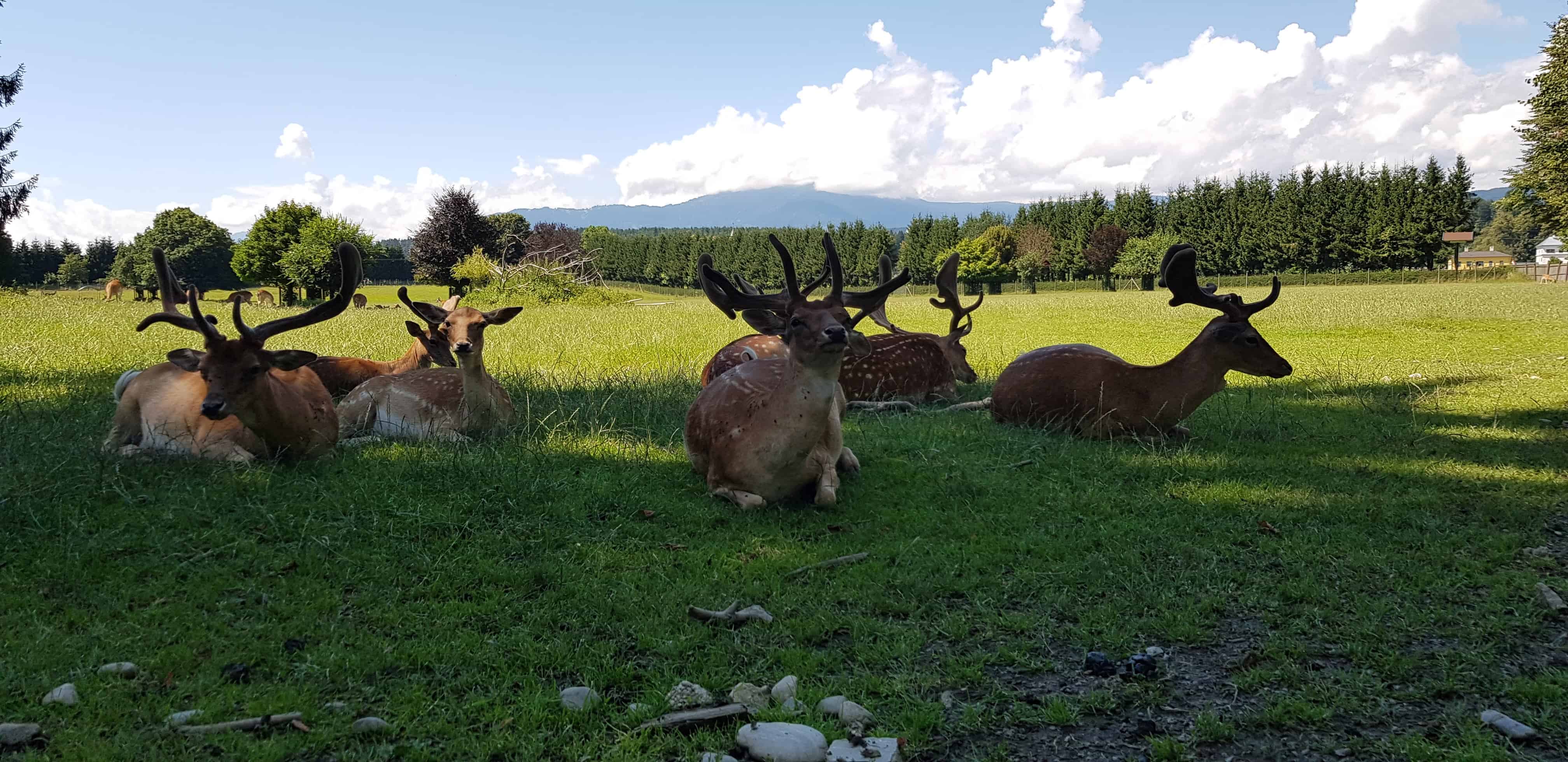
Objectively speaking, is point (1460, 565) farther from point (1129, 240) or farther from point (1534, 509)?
point (1129, 240)

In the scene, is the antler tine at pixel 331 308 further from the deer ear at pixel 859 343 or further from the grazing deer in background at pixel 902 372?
the grazing deer in background at pixel 902 372

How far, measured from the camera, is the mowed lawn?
3.38m

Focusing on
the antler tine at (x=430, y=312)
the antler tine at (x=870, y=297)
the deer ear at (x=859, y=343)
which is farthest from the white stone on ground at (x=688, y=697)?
the antler tine at (x=430, y=312)

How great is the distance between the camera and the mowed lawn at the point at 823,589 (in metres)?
3.38

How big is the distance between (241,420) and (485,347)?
32.8 feet

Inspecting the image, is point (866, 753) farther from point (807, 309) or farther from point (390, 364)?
point (390, 364)

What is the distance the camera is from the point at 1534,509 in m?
5.80

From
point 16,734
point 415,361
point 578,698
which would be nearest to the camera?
point 16,734

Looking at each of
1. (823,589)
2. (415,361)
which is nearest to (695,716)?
(823,589)

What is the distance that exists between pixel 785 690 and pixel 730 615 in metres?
0.76

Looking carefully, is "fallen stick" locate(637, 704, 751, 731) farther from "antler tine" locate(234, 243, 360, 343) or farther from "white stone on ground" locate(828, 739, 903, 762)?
"antler tine" locate(234, 243, 360, 343)

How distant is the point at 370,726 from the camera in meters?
3.29

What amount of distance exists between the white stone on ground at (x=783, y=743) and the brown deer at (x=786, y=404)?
2.53m

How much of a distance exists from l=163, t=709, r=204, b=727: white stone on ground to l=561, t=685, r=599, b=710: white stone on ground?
124 cm
